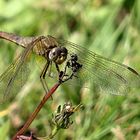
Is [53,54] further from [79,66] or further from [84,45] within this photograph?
[84,45]

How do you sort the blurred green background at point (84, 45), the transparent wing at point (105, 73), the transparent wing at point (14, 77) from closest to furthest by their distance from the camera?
the transparent wing at point (14, 77)
the transparent wing at point (105, 73)
the blurred green background at point (84, 45)

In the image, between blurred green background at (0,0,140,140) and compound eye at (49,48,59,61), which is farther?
blurred green background at (0,0,140,140)

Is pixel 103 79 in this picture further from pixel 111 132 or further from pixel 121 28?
pixel 121 28

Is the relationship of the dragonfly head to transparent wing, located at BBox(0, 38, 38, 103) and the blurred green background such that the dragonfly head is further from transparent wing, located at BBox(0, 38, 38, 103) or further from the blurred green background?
the blurred green background

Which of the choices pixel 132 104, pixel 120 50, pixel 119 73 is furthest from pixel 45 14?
pixel 119 73

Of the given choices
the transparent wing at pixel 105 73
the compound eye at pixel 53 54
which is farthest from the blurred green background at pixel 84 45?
the compound eye at pixel 53 54

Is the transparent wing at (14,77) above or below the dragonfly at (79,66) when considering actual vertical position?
below

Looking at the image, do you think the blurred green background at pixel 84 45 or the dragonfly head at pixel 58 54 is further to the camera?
the blurred green background at pixel 84 45

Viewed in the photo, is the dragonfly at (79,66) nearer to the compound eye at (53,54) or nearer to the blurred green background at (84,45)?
the compound eye at (53,54)

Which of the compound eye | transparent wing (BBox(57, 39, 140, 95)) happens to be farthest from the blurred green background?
the compound eye
